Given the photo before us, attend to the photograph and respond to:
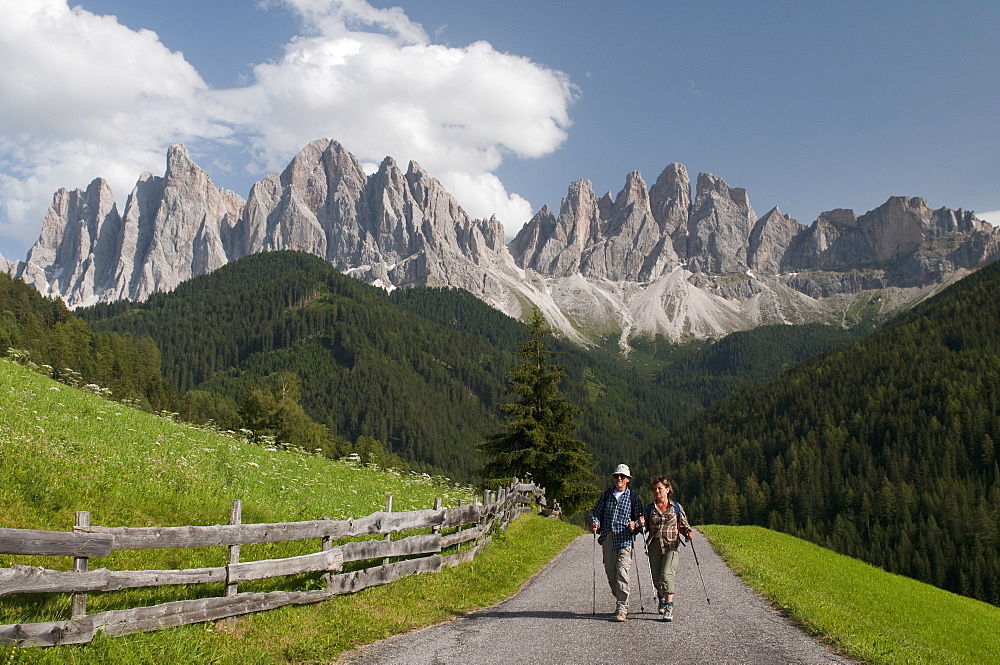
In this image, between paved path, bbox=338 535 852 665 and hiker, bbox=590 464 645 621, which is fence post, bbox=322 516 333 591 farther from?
hiker, bbox=590 464 645 621

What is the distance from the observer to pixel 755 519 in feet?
492

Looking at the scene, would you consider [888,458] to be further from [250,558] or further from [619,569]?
[250,558]

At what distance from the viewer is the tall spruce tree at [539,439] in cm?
3841

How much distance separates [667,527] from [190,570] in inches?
356


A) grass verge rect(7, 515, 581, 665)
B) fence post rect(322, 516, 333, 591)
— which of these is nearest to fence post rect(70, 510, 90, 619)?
grass verge rect(7, 515, 581, 665)

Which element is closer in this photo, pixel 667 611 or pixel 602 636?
pixel 602 636

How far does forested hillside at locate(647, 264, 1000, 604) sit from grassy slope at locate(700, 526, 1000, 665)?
104 metres

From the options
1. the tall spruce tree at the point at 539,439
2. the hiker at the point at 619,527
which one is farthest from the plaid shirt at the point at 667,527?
the tall spruce tree at the point at 539,439

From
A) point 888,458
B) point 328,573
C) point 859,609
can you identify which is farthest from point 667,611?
point 888,458

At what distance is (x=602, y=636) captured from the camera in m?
11.5

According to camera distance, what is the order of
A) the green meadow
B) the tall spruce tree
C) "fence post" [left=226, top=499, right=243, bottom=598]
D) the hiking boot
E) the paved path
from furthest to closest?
the tall spruce tree
the hiking boot
"fence post" [left=226, top=499, right=243, bottom=598]
the paved path
the green meadow

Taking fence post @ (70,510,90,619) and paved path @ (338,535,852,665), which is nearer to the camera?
fence post @ (70,510,90,619)

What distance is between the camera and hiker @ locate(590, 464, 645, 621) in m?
13.2

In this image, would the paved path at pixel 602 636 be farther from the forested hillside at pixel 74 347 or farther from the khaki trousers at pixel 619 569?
the forested hillside at pixel 74 347
